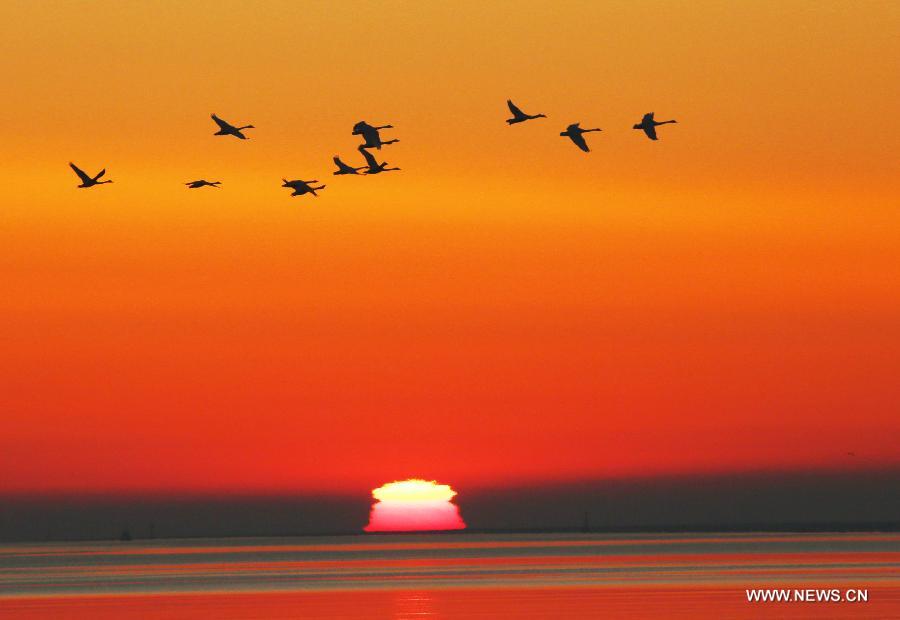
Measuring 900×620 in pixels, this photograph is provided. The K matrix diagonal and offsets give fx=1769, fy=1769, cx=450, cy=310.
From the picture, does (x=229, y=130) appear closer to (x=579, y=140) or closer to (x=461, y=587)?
(x=579, y=140)

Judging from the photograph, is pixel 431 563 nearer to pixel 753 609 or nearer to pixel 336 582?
pixel 336 582

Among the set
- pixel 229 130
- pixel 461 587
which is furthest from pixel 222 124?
pixel 461 587

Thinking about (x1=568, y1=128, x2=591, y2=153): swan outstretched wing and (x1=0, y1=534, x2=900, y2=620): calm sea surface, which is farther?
(x1=0, y1=534, x2=900, y2=620): calm sea surface

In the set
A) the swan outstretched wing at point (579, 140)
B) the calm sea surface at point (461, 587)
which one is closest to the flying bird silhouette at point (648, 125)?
the swan outstretched wing at point (579, 140)

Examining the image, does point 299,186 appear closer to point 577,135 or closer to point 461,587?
point 577,135

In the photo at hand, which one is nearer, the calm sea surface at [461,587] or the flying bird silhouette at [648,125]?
the flying bird silhouette at [648,125]

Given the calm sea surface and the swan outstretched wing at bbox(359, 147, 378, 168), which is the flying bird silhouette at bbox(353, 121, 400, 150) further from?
the calm sea surface

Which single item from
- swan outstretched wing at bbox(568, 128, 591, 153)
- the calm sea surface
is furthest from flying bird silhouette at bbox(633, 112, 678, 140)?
the calm sea surface

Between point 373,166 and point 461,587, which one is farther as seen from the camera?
point 461,587

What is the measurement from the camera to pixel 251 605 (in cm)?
7944

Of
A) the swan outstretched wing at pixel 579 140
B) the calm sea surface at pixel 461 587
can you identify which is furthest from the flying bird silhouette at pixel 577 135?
the calm sea surface at pixel 461 587

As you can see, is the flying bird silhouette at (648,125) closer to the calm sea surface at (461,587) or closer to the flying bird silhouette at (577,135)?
the flying bird silhouette at (577,135)

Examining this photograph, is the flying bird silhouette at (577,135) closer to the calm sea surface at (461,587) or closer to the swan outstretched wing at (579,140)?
the swan outstretched wing at (579,140)

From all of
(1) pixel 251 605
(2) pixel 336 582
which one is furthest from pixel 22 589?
(1) pixel 251 605
